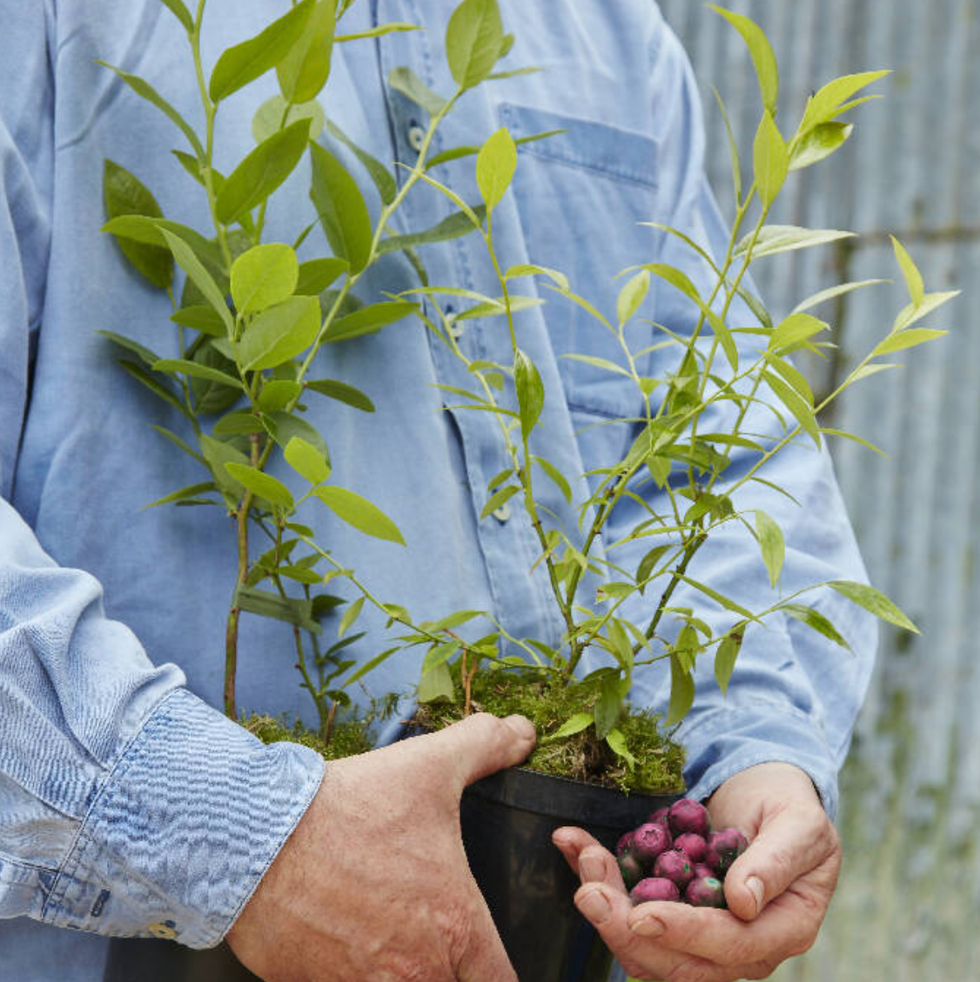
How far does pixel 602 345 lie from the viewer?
1275 millimetres

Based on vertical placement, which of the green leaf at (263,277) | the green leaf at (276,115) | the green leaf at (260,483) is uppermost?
the green leaf at (276,115)

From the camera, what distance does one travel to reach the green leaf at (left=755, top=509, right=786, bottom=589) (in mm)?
782

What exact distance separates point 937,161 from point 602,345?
1.71m

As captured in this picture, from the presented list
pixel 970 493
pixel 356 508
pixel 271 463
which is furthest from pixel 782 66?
pixel 356 508

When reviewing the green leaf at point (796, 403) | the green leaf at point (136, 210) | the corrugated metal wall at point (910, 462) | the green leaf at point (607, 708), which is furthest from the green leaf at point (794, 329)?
the corrugated metal wall at point (910, 462)

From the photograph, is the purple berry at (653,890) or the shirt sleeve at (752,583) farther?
the shirt sleeve at (752,583)

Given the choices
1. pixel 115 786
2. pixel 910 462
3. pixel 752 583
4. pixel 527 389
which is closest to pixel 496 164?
pixel 527 389

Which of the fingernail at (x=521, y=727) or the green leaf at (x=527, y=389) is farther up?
the green leaf at (x=527, y=389)

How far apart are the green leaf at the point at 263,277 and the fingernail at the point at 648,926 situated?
1.51 ft

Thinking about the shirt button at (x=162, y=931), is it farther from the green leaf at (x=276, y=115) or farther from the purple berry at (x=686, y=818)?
the green leaf at (x=276, y=115)

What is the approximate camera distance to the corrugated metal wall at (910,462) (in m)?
2.60

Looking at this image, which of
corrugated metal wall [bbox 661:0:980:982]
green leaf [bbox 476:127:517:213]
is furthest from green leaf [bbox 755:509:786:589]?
corrugated metal wall [bbox 661:0:980:982]

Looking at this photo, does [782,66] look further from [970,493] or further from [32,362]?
[32,362]

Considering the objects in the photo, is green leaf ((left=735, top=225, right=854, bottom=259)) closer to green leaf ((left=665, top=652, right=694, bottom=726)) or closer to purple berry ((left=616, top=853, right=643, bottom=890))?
green leaf ((left=665, top=652, right=694, bottom=726))
